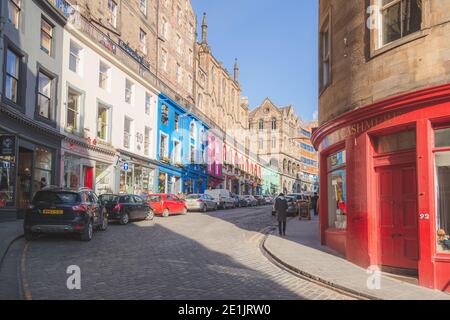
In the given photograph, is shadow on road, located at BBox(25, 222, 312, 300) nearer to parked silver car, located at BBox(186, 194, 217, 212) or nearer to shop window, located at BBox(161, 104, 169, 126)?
parked silver car, located at BBox(186, 194, 217, 212)

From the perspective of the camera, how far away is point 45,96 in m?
21.6

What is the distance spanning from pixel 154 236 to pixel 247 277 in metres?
7.20

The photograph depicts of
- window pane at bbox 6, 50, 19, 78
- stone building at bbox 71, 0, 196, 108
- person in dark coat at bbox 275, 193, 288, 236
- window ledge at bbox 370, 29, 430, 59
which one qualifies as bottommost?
person in dark coat at bbox 275, 193, 288, 236

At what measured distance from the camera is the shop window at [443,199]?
28.3 ft

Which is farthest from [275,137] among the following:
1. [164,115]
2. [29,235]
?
[29,235]

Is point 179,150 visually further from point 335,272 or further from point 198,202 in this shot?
point 335,272

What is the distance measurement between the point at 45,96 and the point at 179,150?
20.4 metres

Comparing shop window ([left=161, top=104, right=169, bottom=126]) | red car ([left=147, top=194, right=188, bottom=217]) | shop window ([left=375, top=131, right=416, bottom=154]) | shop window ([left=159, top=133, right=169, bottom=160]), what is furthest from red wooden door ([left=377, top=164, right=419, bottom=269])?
shop window ([left=161, top=104, right=169, bottom=126])

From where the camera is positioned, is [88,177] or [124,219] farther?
[88,177]

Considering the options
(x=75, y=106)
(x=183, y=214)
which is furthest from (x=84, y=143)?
(x=183, y=214)

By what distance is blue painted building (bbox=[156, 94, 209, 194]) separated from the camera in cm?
3716

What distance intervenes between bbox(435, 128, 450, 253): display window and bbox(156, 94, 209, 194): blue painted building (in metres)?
28.6

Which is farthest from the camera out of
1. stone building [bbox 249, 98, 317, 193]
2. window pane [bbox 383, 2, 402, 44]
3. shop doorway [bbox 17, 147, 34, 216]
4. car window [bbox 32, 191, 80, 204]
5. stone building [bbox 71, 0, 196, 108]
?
stone building [bbox 249, 98, 317, 193]
